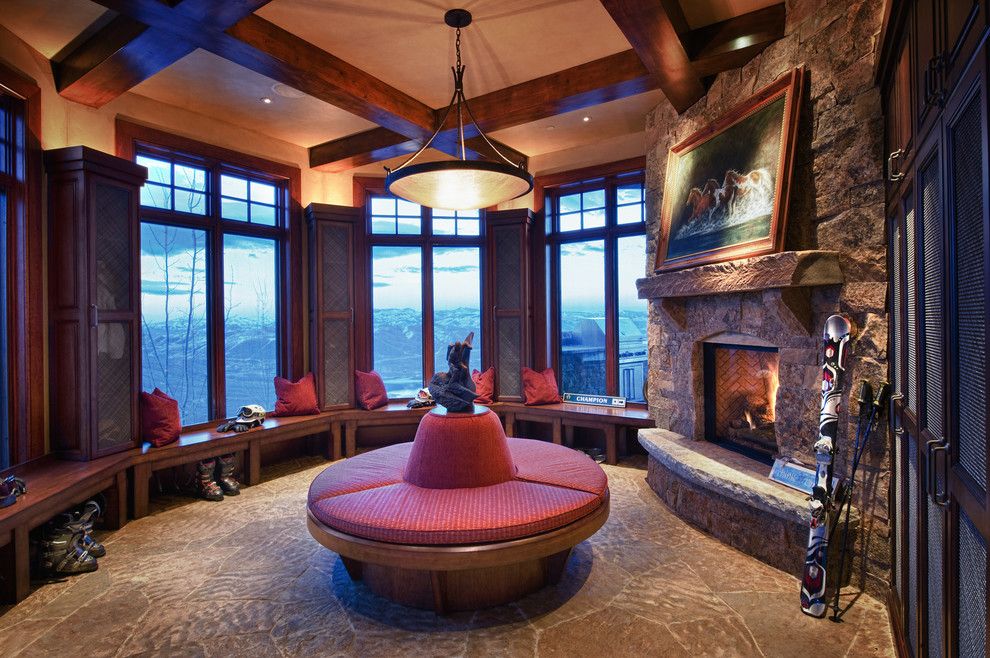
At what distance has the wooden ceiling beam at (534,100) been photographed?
3.55 m

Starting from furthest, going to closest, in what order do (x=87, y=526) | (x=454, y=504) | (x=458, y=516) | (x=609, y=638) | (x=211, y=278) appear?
(x=211, y=278)
(x=87, y=526)
(x=454, y=504)
(x=458, y=516)
(x=609, y=638)

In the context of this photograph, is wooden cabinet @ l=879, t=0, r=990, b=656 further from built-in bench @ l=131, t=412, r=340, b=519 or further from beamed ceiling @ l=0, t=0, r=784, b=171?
built-in bench @ l=131, t=412, r=340, b=519

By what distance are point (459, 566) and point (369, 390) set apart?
3.28 meters

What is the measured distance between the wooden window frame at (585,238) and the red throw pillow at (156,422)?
138 inches

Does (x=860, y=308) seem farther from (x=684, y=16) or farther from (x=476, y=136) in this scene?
(x=476, y=136)

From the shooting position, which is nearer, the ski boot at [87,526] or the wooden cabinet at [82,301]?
the ski boot at [87,526]

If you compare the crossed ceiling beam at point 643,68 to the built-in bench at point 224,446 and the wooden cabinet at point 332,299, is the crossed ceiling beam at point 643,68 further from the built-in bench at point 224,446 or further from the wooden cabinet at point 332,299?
the built-in bench at point 224,446

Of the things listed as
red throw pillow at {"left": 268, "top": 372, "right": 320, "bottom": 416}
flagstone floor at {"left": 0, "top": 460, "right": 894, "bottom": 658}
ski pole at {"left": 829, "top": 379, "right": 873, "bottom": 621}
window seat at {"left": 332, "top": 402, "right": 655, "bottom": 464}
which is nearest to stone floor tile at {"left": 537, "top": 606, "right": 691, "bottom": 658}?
flagstone floor at {"left": 0, "top": 460, "right": 894, "bottom": 658}

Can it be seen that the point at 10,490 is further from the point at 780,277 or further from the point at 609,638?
the point at 780,277

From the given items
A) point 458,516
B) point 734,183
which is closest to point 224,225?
point 458,516

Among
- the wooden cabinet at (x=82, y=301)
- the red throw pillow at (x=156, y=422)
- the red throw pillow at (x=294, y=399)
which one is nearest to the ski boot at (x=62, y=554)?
the wooden cabinet at (x=82, y=301)

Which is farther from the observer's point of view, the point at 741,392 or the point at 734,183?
the point at 741,392

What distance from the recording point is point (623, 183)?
5.20 metres

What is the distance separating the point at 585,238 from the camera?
17.9 feet
